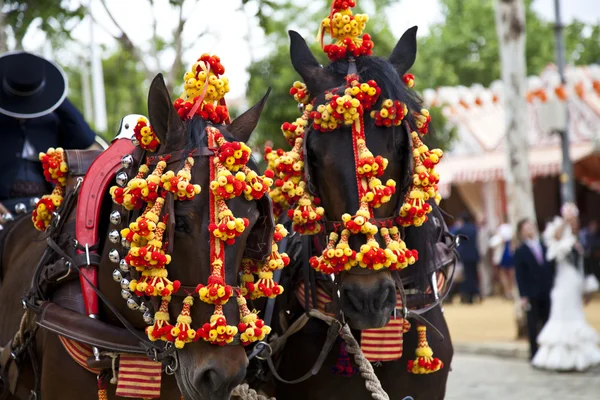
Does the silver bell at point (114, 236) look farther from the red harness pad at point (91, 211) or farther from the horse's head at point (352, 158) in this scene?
the horse's head at point (352, 158)

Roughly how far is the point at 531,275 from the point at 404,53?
8041 millimetres

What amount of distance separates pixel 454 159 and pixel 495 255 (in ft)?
8.34

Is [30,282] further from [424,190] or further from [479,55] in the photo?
[479,55]

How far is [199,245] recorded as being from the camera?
3104 millimetres

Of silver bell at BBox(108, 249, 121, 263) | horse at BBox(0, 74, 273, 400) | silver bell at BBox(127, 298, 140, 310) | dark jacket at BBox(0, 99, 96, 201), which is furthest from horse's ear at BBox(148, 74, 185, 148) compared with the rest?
dark jacket at BBox(0, 99, 96, 201)

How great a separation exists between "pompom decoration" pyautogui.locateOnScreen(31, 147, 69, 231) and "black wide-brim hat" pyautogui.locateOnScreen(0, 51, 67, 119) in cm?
129

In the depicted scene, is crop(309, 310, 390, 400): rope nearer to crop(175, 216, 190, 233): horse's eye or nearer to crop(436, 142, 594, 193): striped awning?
crop(175, 216, 190, 233): horse's eye

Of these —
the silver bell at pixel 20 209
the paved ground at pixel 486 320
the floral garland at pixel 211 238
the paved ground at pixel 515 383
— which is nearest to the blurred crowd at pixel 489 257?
the paved ground at pixel 486 320

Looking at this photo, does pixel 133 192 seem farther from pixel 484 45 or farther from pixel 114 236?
pixel 484 45

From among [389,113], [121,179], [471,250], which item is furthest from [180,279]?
[471,250]

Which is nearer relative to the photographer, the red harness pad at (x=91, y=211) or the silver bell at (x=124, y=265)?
the silver bell at (x=124, y=265)

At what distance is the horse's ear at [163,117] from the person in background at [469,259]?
639 inches

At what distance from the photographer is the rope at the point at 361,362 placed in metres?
3.93

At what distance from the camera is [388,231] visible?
3.77 m
